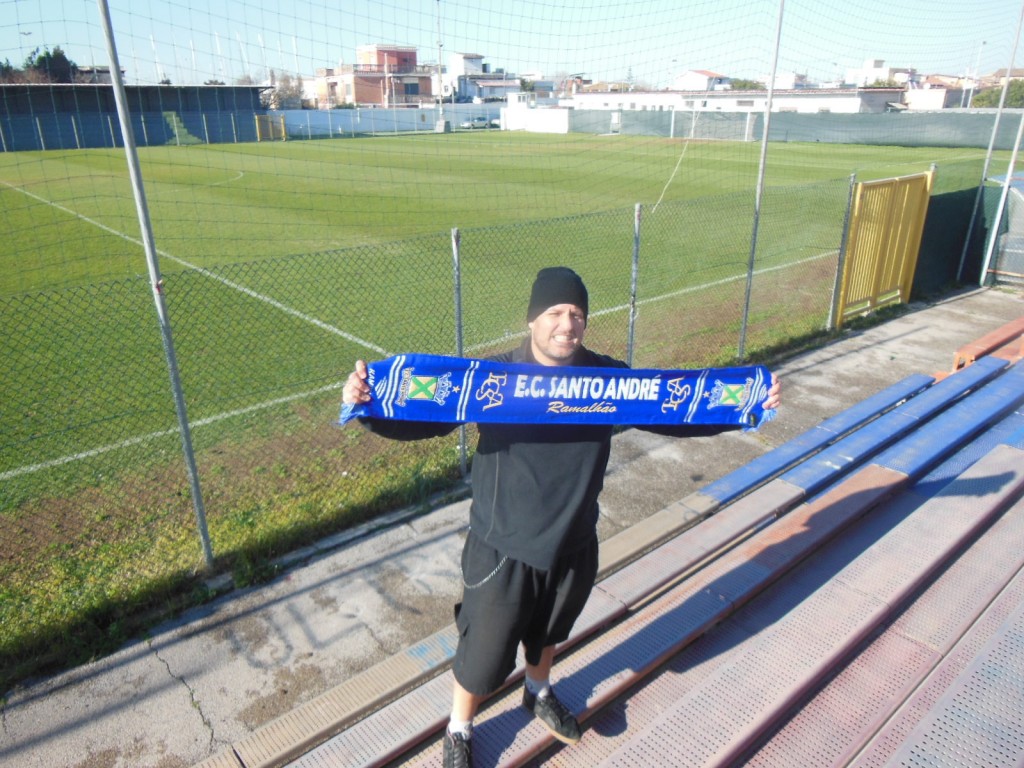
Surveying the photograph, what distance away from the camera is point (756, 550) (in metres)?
4.30

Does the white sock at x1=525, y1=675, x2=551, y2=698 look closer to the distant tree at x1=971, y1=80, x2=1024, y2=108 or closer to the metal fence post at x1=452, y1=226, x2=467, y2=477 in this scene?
the metal fence post at x1=452, y1=226, x2=467, y2=477

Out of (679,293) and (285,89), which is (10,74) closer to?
(285,89)

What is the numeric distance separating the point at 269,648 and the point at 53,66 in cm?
389

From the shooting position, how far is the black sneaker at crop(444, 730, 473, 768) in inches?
111

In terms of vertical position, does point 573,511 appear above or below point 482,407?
below

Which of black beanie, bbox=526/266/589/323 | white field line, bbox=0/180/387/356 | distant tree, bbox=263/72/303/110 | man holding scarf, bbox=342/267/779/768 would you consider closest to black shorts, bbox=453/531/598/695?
man holding scarf, bbox=342/267/779/768

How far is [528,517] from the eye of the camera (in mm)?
2561

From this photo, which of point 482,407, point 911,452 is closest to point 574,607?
point 482,407

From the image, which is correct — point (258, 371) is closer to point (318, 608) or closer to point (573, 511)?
point (318, 608)

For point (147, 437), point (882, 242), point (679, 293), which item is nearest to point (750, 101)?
point (679, 293)

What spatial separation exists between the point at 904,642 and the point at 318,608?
10.3ft

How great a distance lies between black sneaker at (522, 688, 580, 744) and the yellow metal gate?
761cm

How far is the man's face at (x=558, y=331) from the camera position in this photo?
103 inches

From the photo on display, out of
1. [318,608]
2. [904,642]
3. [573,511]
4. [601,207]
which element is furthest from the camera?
[601,207]
